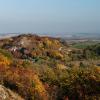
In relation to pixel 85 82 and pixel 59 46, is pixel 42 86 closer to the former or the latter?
pixel 85 82

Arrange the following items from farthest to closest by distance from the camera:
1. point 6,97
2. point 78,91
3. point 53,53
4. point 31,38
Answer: point 31,38
point 53,53
point 78,91
point 6,97

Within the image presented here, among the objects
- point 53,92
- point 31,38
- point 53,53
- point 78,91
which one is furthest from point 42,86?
→ point 31,38

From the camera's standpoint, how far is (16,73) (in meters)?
21.5

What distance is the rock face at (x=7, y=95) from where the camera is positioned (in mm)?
18675

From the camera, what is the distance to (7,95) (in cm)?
1897

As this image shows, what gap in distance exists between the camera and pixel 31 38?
5253cm

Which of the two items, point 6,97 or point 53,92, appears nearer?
point 6,97

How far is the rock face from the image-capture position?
18.7m

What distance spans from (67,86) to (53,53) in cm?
2747

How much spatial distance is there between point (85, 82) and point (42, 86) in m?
2.64

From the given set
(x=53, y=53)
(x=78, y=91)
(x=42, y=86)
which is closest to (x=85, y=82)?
(x=78, y=91)

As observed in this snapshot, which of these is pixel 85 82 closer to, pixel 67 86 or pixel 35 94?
pixel 67 86

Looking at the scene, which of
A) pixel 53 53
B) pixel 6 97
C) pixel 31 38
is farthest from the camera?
pixel 31 38

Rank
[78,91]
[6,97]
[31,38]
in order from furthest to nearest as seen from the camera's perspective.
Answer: [31,38] → [78,91] → [6,97]
